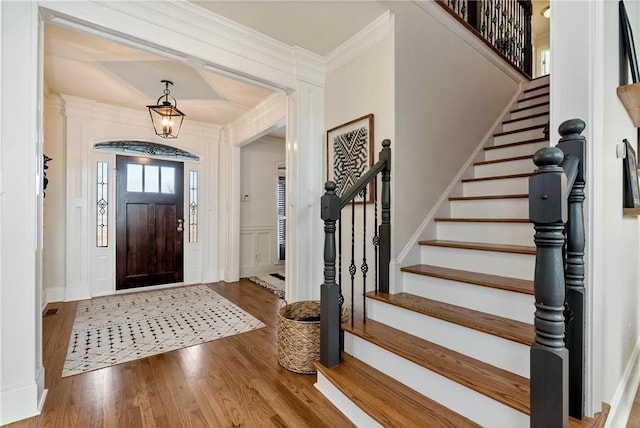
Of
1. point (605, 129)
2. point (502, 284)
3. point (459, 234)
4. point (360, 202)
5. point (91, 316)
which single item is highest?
point (605, 129)

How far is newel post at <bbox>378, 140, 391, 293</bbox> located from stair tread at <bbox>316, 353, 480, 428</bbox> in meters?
0.65

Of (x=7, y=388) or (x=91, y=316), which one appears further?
(x=91, y=316)

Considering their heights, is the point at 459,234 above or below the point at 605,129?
below

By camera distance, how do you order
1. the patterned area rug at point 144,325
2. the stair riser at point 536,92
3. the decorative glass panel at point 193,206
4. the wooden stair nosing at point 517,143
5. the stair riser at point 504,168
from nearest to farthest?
1. the patterned area rug at point 144,325
2. the stair riser at point 504,168
3. the wooden stair nosing at point 517,143
4. the stair riser at point 536,92
5. the decorative glass panel at point 193,206

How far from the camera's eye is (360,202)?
276cm

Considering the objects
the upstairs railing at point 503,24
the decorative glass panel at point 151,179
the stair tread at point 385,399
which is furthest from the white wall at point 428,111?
the decorative glass panel at point 151,179

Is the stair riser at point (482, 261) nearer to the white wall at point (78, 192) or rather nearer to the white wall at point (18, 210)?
the white wall at point (18, 210)

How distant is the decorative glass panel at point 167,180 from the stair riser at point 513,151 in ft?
14.6

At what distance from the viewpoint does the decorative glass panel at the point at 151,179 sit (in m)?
4.66

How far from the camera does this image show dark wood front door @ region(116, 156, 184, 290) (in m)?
4.46

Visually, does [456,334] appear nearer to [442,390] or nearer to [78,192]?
[442,390]

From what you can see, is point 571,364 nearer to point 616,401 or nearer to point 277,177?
point 616,401

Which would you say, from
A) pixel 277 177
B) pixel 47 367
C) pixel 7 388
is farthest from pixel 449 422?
pixel 277 177

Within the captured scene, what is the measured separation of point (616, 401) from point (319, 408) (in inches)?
59.9
